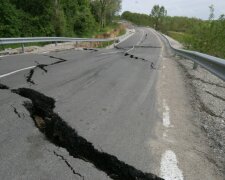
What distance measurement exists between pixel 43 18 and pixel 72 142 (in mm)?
24113

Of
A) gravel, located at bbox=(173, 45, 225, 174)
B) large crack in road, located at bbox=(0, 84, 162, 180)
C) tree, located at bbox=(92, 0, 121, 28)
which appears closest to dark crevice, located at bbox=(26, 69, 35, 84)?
large crack in road, located at bbox=(0, 84, 162, 180)

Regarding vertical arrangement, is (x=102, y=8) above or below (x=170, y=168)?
below

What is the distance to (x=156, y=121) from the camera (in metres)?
4.75

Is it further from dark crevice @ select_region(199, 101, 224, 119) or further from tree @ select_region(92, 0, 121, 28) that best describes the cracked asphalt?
tree @ select_region(92, 0, 121, 28)

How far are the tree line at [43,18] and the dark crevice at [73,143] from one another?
17983mm

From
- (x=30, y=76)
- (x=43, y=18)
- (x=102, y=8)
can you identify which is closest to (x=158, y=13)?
(x=102, y=8)

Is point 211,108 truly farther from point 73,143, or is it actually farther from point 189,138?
point 73,143

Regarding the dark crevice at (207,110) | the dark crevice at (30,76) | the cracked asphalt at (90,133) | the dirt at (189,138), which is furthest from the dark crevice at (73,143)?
the dark crevice at (207,110)

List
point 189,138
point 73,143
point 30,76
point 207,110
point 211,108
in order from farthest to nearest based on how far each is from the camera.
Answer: point 30,76 < point 211,108 < point 207,110 < point 189,138 < point 73,143

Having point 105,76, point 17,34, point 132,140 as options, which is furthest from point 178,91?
point 17,34

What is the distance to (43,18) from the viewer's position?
26062 millimetres

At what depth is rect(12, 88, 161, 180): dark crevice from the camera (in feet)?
10.3

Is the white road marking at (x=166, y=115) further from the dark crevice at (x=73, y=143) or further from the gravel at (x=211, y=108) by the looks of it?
the dark crevice at (x=73, y=143)

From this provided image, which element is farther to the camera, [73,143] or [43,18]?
[43,18]
